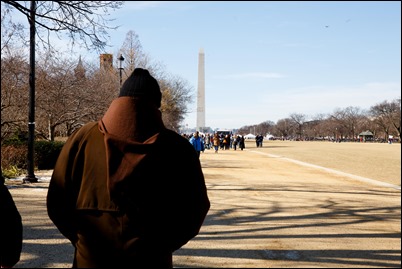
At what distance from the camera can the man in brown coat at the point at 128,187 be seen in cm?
223

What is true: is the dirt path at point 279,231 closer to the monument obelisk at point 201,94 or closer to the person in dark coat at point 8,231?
the person in dark coat at point 8,231

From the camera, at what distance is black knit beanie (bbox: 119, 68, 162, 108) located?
236 cm

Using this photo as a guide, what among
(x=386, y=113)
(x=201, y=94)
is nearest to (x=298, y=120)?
(x=386, y=113)

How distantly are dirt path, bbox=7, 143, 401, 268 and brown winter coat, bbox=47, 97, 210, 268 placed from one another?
9.83 ft

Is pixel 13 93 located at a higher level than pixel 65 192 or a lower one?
higher

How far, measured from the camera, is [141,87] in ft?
7.76

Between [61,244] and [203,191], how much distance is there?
4162 mm

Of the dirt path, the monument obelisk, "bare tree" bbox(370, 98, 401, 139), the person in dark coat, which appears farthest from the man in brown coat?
"bare tree" bbox(370, 98, 401, 139)

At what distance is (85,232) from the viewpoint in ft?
7.62

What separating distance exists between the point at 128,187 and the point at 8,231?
2.43 ft

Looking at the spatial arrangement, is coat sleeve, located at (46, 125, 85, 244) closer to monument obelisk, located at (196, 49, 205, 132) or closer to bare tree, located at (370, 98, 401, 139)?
monument obelisk, located at (196, 49, 205, 132)

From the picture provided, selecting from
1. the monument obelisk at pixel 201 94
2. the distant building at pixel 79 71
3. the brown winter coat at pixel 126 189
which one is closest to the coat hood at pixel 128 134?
the brown winter coat at pixel 126 189

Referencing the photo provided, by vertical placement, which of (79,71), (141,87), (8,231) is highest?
(79,71)

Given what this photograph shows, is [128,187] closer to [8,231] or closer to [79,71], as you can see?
[8,231]
